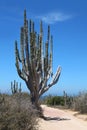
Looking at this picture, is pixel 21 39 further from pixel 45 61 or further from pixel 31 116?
pixel 31 116

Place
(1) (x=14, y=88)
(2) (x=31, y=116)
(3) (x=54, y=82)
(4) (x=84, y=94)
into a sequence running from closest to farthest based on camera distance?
(2) (x=31, y=116), (3) (x=54, y=82), (1) (x=14, y=88), (4) (x=84, y=94)

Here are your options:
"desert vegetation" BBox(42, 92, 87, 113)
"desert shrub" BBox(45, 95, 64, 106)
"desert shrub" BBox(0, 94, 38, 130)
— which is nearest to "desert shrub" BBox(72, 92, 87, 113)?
"desert vegetation" BBox(42, 92, 87, 113)

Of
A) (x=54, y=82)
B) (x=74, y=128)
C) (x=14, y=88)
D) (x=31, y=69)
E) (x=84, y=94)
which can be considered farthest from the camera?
(x=84, y=94)

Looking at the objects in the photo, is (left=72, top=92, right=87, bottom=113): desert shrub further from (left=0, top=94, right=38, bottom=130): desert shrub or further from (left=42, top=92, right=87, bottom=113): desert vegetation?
(left=0, top=94, right=38, bottom=130): desert shrub

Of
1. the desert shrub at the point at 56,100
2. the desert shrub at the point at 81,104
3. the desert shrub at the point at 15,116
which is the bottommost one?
the desert shrub at the point at 15,116

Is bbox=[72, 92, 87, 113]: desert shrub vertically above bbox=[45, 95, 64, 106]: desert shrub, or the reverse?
bbox=[45, 95, 64, 106]: desert shrub

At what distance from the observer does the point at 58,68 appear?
930 inches

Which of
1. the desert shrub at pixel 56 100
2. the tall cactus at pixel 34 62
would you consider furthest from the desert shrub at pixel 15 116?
the desert shrub at pixel 56 100

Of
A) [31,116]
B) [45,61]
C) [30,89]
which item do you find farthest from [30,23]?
[31,116]

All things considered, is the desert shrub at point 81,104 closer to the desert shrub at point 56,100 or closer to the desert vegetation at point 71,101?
the desert vegetation at point 71,101

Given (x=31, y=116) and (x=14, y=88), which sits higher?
(x=14, y=88)

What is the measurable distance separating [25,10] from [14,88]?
6.71 m

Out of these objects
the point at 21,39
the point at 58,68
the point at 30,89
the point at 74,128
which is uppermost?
the point at 21,39

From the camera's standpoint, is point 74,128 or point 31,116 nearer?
point 31,116
